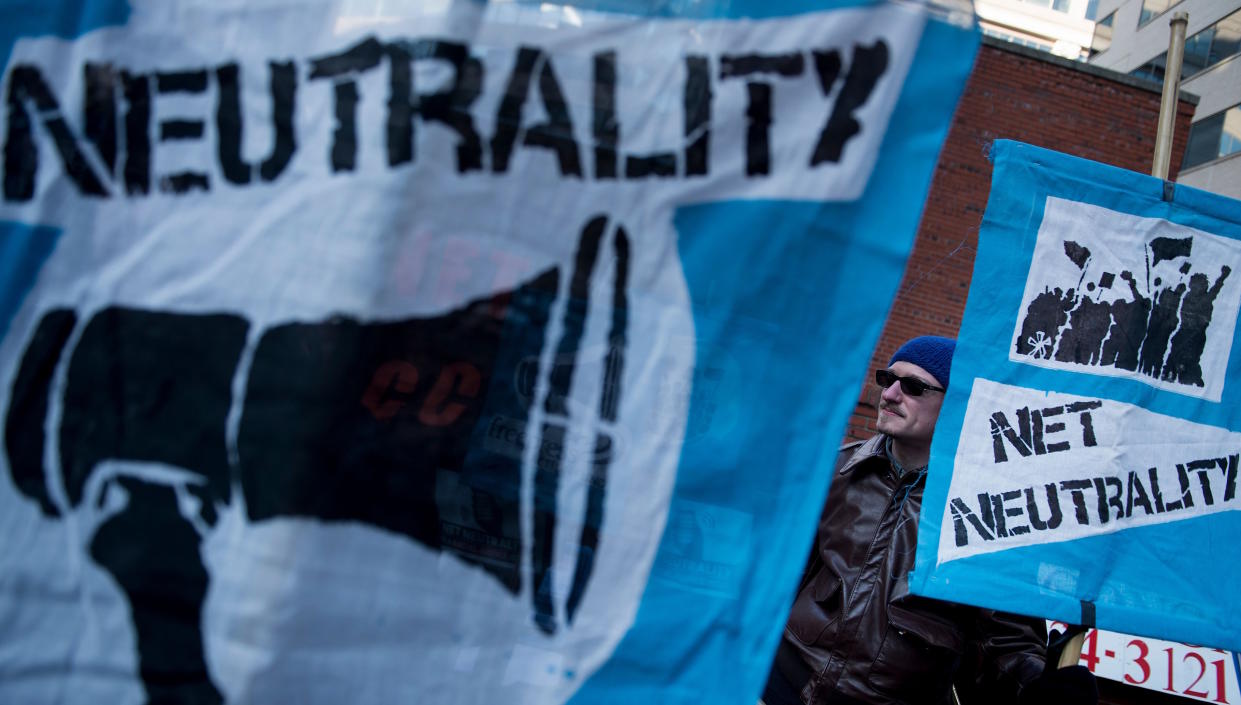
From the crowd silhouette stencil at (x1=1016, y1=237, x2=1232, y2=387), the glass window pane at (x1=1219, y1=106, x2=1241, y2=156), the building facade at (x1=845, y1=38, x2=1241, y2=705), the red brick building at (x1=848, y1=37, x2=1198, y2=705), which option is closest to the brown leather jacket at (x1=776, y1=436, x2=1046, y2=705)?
the crowd silhouette stencil at (x1=1016, y1=237, x2=1232, y2=387)

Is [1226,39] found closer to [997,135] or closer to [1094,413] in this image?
[997,135]

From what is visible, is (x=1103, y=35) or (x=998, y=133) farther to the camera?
(x=1103, y=35)

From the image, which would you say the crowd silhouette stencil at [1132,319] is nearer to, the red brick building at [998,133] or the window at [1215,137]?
the red brick building at [998,133]

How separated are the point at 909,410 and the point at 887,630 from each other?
0.63 meters

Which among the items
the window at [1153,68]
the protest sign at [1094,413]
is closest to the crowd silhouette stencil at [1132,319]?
the protest sign at [1094,413]

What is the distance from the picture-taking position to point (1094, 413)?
92.7 inches

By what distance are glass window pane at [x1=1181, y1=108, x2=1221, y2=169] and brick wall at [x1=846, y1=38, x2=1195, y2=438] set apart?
11.2 metres

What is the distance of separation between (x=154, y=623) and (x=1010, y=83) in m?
12.5

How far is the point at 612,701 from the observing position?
1302mm

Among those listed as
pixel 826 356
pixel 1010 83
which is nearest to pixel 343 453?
pixel 826 356

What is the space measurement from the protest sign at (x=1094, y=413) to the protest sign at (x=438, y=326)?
3.60ft

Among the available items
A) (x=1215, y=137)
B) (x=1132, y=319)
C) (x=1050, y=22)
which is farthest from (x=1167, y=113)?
(x=1050, y=22)

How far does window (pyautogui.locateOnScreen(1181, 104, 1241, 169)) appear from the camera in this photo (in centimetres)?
2022

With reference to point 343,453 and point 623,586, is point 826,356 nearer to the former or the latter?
point 623,586
